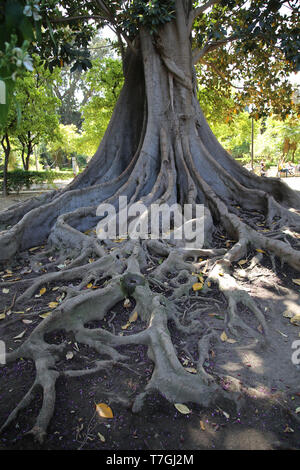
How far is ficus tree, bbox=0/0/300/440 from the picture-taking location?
2668 mm

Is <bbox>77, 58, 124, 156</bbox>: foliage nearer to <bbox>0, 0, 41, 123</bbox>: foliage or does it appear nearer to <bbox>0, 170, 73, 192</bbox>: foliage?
<bbox>0, 170, 73, 192</bbox>: foliage

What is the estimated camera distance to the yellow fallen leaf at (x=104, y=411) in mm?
2133

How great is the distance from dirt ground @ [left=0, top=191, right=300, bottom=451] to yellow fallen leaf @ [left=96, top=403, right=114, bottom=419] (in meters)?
0.03

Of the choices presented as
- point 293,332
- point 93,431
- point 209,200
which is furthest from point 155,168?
point 93,431

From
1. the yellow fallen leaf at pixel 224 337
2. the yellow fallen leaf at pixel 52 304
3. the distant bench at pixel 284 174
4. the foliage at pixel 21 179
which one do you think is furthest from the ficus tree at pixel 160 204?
the distant bench at pixel 284 174

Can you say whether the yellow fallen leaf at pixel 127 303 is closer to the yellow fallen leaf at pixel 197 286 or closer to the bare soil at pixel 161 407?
the bare soil at pixel 161 407

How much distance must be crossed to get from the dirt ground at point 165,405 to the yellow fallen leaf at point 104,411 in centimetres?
3

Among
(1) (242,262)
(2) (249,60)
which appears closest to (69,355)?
(1) (242,262)

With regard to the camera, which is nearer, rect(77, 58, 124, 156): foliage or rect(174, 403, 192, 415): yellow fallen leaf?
rect(174, 403, 192, 415): yellow fallen leaf

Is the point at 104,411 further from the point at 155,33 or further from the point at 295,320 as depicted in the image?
the point at 155,33

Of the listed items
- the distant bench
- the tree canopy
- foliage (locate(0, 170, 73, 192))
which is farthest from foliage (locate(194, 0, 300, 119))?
the distant bench

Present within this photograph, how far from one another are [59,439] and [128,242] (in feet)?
8.73

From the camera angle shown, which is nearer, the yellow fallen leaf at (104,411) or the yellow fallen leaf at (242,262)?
the yellow fallen leaf at (104,411)

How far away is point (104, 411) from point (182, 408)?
549mm
